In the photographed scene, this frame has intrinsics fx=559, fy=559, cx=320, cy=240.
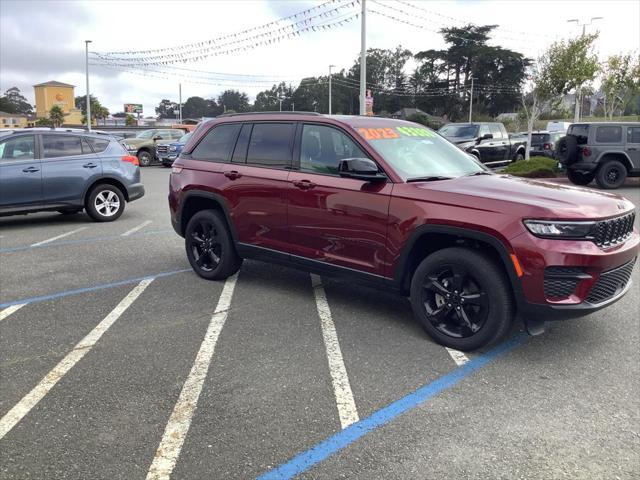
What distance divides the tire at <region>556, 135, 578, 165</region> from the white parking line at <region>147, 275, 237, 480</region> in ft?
41.5

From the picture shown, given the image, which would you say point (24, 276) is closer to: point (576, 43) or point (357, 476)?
point (357, 476)

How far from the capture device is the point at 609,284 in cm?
400

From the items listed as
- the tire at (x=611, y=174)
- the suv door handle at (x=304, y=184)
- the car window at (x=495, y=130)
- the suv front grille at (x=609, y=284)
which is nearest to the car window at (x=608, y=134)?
the tire at (x=611, y=174)

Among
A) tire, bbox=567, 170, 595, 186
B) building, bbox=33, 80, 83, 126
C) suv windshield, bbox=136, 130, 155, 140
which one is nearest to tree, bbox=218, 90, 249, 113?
building, bbox=33, 80, 83, 126

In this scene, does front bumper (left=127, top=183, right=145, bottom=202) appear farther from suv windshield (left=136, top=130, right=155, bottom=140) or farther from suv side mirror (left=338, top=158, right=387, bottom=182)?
suv windshield (left=136, top=130, right=155, bottom=140)

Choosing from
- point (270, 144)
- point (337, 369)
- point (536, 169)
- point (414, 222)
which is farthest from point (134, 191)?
point (536, 169)

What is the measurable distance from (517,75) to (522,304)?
8156 centimetres

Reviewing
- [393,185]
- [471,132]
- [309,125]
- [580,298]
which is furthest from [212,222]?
[471,132]

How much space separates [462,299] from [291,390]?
1.46 meters

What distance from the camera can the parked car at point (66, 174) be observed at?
909 cm

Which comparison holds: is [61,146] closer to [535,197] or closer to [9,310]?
[9,310]

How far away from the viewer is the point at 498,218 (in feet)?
12.9

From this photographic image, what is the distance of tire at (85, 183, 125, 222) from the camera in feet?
32.8

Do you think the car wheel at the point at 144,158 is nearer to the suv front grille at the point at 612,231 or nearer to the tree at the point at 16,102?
the suv front grille at the point at 612,231
